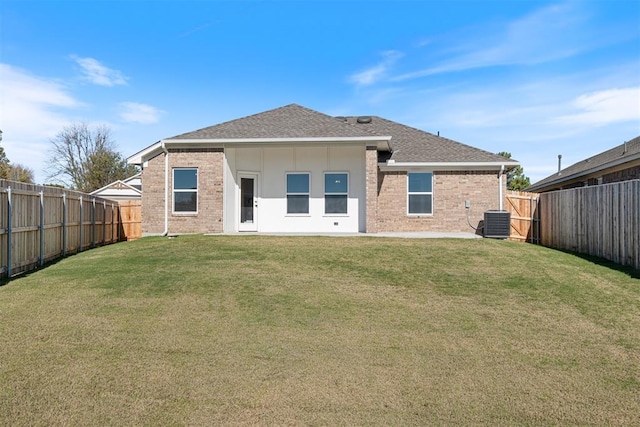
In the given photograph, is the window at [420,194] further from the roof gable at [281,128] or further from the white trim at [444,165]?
the roof gable at [281,128]

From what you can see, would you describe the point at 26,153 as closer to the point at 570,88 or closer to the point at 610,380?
the point at 570,88

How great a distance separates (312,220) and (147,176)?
22.3 ft

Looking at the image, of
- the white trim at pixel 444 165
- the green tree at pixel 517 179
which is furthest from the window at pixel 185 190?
the green tree at pixel 517 179

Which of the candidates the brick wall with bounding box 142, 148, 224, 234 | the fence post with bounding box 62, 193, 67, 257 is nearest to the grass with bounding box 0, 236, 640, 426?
the fence post with bounding box 62, 193, 67, 257

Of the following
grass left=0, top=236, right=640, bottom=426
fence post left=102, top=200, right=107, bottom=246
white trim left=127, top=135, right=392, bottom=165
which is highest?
white trim left=127, top=135, right=392, bottom=165

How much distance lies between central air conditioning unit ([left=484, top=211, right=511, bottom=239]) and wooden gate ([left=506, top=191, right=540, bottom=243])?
3.29 feet

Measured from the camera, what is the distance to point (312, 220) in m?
16.8

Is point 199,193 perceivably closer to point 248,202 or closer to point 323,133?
point 248,202

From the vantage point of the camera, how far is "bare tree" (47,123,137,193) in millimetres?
43062

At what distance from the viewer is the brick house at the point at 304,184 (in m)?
15.8

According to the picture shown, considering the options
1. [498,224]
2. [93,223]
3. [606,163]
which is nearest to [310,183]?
[498,224]

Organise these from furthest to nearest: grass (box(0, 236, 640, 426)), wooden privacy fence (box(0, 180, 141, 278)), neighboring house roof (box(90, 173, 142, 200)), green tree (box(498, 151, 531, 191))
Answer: green tree (box(498, 151, 531, 191)), neighboring house roof (box(90, 173, 142, 200)), wooden privacy fence (box(0, 180, 141, 278)), grass (box(0, 236, 640, 426))

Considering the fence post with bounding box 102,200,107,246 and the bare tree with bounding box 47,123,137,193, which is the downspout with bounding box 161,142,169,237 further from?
the bare tree with bounding box 47,123,137,193

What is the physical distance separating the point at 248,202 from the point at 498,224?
9746 millimetres
